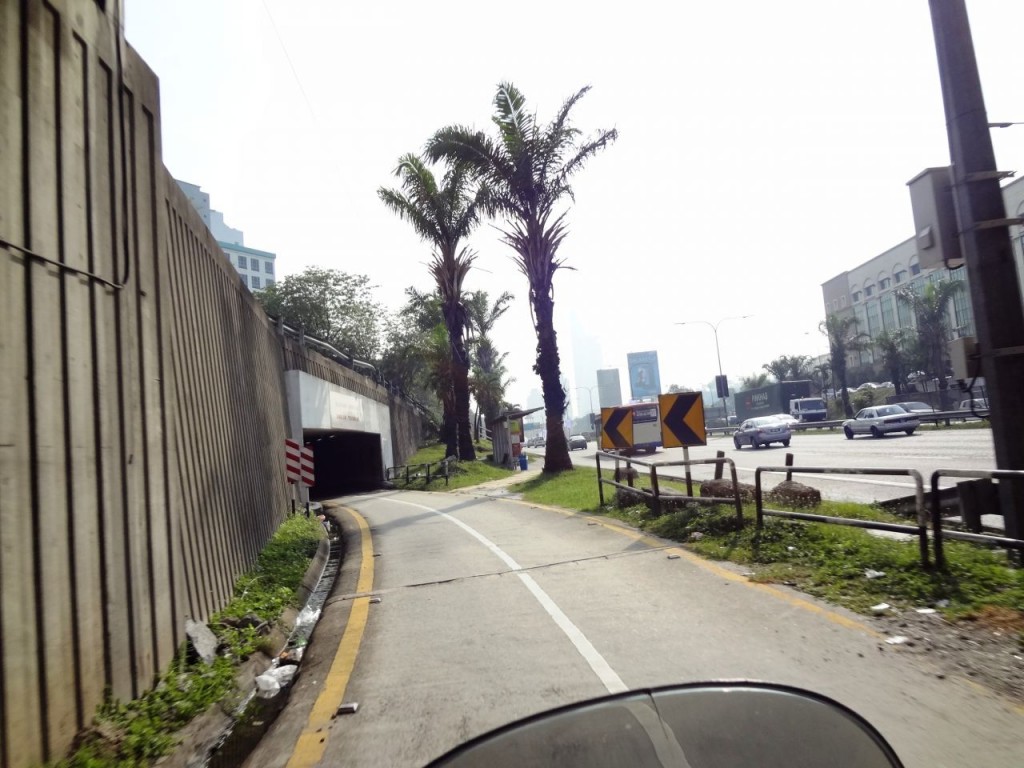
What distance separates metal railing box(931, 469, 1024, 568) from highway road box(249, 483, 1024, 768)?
1169 millimetres

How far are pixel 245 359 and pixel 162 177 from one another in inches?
208

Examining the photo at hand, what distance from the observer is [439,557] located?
10172 mm

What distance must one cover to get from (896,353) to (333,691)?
5800 cm

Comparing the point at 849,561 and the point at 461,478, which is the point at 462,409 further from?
the point at 849,561

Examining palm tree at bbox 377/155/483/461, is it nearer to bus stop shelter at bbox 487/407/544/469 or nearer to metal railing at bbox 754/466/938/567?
bus stop shelter at bbox 487/407/544/469

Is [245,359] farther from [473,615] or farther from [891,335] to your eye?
[891,335]

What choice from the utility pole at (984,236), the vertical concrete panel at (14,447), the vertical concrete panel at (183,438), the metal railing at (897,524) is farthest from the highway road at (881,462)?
the vertical concrete panel at (14,447)

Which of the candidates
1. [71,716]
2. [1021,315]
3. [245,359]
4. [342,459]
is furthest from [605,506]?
[342,459]

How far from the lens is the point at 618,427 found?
1496 centimetres

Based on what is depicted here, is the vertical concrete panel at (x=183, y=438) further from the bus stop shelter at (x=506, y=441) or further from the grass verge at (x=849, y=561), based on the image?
the bus stop shelter at (x=506, y=441)

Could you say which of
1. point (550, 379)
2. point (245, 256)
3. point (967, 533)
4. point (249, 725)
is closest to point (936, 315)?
point (550, 379)

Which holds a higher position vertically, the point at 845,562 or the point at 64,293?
the point at 64,293

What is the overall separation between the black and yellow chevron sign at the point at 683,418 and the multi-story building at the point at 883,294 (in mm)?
47076

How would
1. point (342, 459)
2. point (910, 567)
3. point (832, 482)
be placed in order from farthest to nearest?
point (342, 459) < point (832, 482) < point (910, 567)
